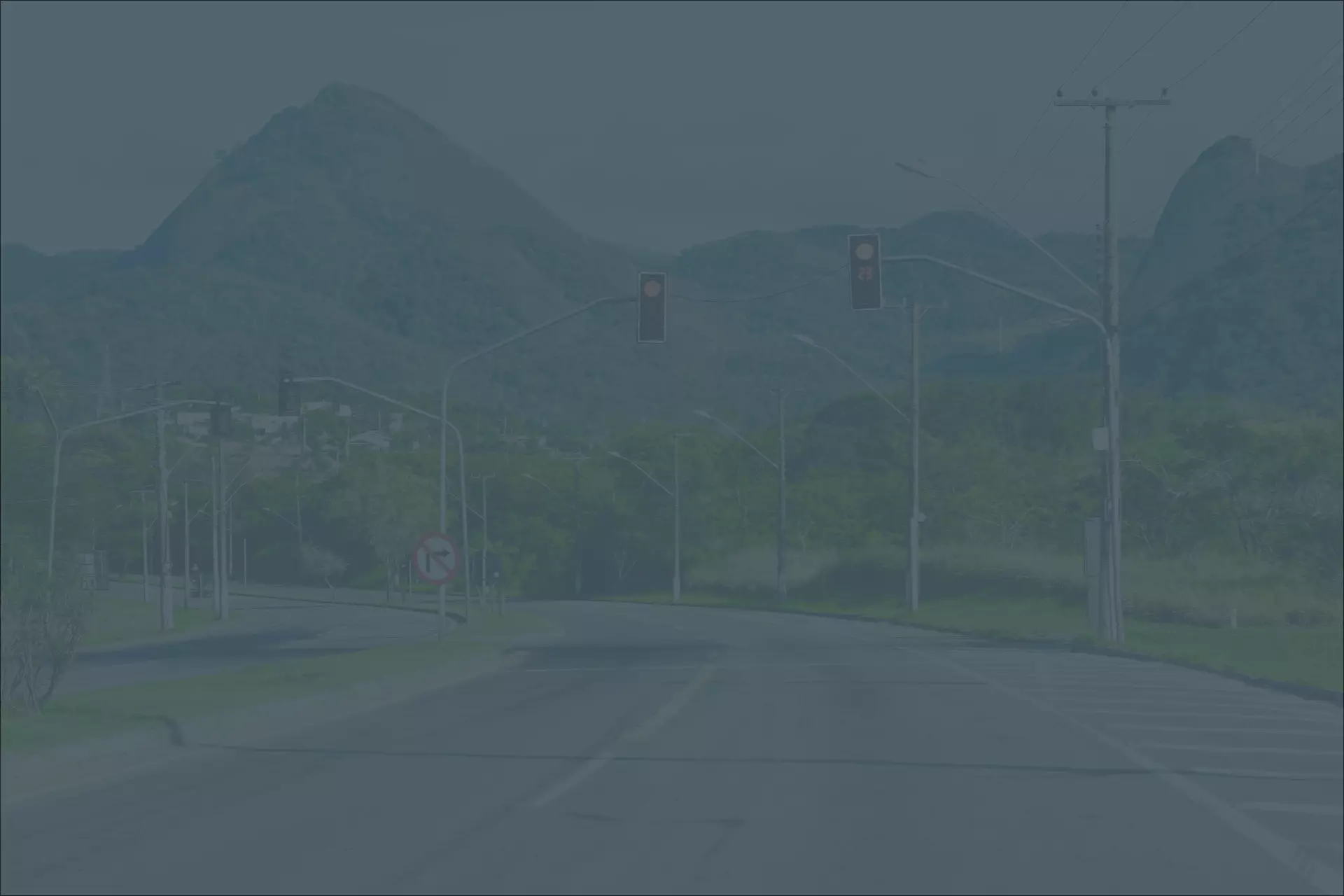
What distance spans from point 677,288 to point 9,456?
500 feet

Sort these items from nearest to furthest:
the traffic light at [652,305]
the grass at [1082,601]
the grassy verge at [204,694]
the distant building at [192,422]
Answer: the grassy verge at [204,694], the traffic light at [652,305], the grass at [1082,601], the distant building at [192,422]

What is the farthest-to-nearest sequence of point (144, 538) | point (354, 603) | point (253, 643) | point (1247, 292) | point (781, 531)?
point (1247, 292) → point (354, 603) → point (781, 531) → point (144, 538) → point (253, 643)

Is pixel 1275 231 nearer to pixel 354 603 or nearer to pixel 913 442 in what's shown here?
pixel 913 442

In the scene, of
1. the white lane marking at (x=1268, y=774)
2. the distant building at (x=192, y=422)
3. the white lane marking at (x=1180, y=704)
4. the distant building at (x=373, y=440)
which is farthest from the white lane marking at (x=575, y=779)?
the distant building at (x=373, y=440)

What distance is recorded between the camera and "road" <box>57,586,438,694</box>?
3241 centimetres

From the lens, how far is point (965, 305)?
191 m

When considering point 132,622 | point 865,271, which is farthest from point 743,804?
point 132,622

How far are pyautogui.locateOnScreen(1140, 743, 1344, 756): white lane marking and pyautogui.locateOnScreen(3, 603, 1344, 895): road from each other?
6cm

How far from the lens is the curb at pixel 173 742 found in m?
13.9

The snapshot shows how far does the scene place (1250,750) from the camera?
15773 millimetres

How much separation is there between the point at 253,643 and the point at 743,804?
1444 inches

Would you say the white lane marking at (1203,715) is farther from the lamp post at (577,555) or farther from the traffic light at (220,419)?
the lamp post at (577,555)

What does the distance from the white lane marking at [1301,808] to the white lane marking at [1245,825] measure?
7.4 inches

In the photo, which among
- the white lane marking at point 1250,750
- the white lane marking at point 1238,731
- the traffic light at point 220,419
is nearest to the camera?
the white lane marking at point 1250,750
